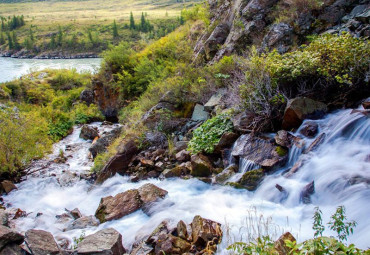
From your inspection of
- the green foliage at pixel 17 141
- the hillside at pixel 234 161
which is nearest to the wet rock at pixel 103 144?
the hillside at pixel 234 161

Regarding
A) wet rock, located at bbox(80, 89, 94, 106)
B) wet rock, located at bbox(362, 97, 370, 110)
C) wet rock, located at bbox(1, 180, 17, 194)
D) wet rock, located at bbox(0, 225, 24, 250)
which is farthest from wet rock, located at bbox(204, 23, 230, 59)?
wet rock, located at bbox(80, 89, 94, 106)

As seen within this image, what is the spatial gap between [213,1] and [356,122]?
13.0m

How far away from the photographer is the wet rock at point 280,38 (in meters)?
10.4

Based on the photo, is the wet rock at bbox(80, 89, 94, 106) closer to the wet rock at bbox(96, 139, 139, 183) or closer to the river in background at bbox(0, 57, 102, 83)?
the river in background at bbox(0, 57, 102, 83)

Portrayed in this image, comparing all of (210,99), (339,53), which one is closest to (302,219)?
(339,53)

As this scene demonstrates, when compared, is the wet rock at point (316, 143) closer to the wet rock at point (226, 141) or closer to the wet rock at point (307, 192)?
the wet rock at point (307, 192)

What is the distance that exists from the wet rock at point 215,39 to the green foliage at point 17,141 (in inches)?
324

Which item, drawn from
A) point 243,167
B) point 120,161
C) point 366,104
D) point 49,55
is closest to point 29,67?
point 49,55

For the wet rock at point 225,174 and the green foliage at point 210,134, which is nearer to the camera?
the wet rock at point 225,174

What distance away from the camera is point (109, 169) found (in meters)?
9.67

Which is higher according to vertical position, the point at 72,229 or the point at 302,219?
the point at 302,219

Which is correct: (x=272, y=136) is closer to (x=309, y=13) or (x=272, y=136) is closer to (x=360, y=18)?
(x=360, y=18)

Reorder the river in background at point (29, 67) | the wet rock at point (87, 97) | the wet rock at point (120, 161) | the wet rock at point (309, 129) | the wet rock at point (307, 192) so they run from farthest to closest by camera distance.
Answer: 1. the river in background at point (29, 67)
2. the wet rock at point (87, 97)
3. the wet rock at point (120, 161)
4. the wet rock at point (309, 129)
5. the wet rock at point (307, 192)

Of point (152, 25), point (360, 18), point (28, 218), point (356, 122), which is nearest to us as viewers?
point (356, 122)
